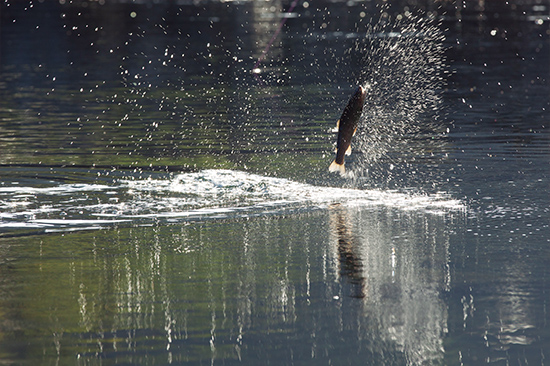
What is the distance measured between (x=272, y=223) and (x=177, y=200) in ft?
5.21

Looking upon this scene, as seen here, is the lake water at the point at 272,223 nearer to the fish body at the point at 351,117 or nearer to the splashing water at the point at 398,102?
the splashing water at the point at 398,102

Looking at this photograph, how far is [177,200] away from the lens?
35.2 ft

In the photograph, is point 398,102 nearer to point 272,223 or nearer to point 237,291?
point 272,223

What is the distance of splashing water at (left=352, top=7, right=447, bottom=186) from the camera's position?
44.1 feet

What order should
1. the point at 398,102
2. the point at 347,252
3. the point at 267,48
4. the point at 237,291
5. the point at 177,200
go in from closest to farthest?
the point at 237,291
the point at 347,252
the point at 177,200
the point at 398,102
the point at 267,48

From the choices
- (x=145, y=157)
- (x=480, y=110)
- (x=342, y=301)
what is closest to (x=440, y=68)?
(x=480, y=110)

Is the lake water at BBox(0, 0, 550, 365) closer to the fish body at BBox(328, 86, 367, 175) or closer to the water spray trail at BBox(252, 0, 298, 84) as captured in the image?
the fish body at BBox(328, 86, 367, 175)

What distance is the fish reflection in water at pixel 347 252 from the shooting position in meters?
7.55

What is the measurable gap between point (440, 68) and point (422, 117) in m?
11.3

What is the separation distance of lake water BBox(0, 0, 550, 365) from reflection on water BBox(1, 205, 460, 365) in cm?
2

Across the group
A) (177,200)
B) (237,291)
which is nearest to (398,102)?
(177,200)

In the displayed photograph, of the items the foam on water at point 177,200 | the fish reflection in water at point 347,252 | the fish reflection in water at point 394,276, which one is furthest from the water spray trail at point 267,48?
the fish reflection in water at point 394,276

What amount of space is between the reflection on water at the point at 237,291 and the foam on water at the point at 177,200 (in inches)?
18.5

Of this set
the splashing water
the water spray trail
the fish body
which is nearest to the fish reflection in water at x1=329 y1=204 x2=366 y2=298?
the fish body
